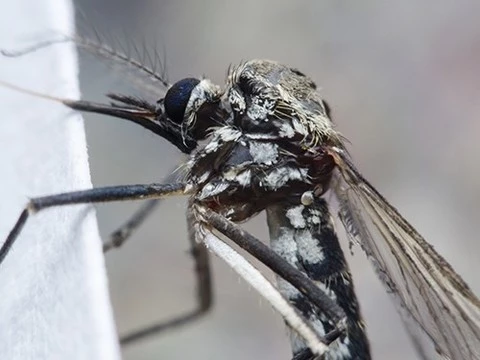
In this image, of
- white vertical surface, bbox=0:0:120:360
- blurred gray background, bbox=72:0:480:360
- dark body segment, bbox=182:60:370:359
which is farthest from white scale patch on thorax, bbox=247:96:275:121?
blurred gray background, bbox=72:0:480:360

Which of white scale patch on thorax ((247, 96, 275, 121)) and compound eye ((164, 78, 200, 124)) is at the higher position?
compound eye ((164, 78, 200, 124))

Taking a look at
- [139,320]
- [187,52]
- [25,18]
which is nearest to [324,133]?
[25,18]

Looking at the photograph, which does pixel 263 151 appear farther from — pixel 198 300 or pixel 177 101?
pixel 198 300

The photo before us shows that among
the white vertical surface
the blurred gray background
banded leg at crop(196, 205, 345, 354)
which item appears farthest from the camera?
the blurred gray background

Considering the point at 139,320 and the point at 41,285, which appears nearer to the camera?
the point at 41,285

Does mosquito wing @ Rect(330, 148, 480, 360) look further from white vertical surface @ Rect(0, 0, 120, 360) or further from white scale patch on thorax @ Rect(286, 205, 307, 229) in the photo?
white vertical surface @ Rect(0, 0, 120, 360)

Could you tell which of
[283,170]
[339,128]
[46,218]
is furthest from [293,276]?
[339,128]

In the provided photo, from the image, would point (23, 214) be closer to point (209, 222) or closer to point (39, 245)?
point (39, 245)
